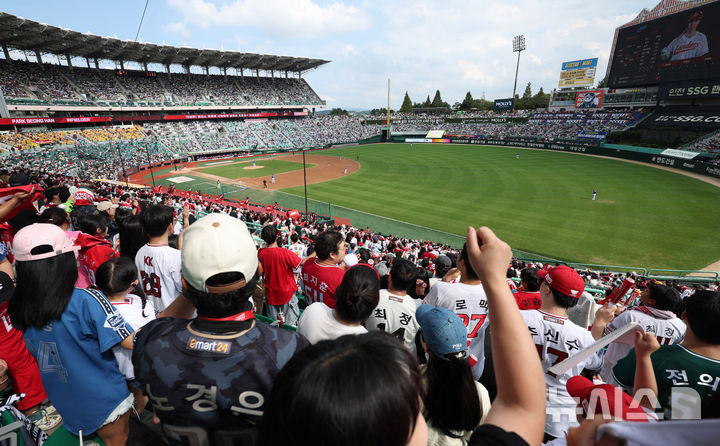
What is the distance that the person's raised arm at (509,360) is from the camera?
1.17 metres

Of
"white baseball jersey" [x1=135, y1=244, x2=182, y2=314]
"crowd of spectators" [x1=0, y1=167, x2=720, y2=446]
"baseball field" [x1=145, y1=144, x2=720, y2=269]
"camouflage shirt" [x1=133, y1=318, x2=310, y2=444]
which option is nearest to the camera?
"crowd of spectators" [x1=0, y1=167, x2=720, y2=446]

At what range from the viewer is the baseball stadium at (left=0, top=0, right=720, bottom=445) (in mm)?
5605

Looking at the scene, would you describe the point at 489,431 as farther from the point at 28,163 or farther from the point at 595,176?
the point at 28,163

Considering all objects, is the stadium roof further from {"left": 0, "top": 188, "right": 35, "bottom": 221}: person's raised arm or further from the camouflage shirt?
the camouflage shirt

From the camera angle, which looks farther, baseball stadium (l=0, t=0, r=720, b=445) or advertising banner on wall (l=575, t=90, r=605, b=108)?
advertising banner on wall (l=575, t=90, r=605, b=108)

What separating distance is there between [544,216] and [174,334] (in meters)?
26.7

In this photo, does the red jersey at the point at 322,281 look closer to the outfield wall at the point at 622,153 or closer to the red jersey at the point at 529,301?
the red jersey at the point at 529,301

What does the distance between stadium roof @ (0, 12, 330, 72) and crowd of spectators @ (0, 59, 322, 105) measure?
9.99 ft

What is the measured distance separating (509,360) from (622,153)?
58.1 m

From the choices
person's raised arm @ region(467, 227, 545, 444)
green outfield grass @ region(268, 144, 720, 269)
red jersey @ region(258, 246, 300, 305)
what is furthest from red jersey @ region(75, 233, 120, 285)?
green outfield grass @ region(268, 144, 720, 269)

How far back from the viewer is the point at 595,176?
35.2 meters

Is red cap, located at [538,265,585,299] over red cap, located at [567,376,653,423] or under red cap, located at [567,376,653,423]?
under

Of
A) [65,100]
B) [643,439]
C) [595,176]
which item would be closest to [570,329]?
[643,439]

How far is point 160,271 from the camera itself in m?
4.19
